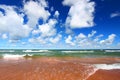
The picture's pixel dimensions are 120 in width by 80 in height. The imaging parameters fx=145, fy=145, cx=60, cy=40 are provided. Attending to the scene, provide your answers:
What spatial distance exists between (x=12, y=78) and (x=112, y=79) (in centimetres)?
626

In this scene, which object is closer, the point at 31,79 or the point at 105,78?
the point at 31,79

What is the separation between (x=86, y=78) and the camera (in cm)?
921

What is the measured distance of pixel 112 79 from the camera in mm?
9219

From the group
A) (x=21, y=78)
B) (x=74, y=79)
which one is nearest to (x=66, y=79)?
(x=74, y=79)

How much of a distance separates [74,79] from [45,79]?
177 centimetres

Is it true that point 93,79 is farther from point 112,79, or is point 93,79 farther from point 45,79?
point 45,79

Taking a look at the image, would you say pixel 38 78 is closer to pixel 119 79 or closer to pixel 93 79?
pixel 93 79

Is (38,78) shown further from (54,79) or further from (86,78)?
(86,78)

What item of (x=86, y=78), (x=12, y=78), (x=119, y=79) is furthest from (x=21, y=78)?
(x=119, y=79)

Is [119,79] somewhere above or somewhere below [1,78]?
below

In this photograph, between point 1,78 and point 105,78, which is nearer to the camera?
point 1,78

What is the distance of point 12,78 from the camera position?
29.1 ft

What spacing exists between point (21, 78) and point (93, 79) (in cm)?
447

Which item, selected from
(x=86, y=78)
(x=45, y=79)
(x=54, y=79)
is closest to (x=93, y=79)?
(x=86, y=78)
